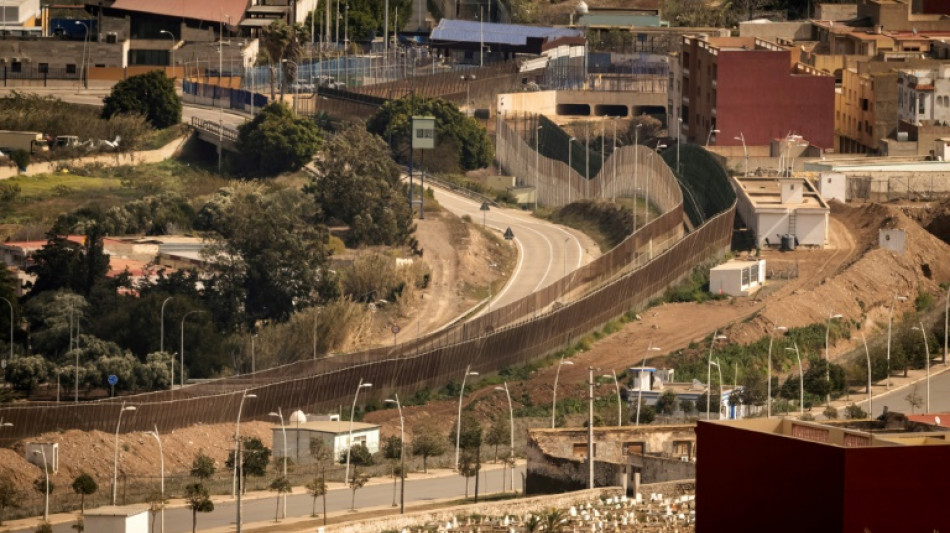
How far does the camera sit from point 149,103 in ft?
499

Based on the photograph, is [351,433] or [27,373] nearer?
[351,433]

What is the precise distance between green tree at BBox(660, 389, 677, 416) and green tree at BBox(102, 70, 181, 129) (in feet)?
205

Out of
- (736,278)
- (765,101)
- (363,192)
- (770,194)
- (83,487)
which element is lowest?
(83,487)

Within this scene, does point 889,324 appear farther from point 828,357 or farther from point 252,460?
point 252,460

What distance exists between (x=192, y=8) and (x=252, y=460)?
90.6 m

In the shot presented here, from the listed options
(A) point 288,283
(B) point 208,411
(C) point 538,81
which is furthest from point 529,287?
(C) point 538,81

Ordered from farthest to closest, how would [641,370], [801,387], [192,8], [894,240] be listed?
[192,8], [894,240], [641,370], [801,387]

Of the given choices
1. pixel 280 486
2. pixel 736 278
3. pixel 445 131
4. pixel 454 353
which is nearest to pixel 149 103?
pixel 445 131

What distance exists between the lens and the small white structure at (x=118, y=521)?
72.1 meters

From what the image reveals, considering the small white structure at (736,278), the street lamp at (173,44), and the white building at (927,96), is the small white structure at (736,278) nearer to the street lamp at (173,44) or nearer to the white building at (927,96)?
the white building at (927,96)

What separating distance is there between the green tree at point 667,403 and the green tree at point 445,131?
53.9 m

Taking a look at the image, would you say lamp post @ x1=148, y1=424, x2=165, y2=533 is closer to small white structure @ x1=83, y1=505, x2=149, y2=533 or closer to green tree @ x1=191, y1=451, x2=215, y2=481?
green tree @ x1=191, y1=451, x2=215, y2=481

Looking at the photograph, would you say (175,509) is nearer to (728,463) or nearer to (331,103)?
(728,463)

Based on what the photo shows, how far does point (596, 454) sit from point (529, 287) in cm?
3396
